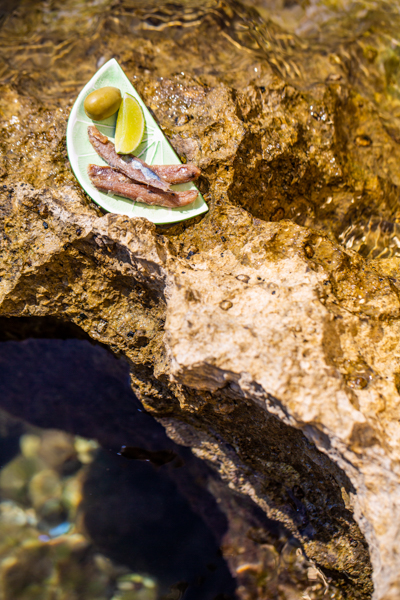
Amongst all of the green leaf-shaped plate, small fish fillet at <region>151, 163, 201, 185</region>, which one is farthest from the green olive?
small fish fillet at <region>151, 163, 201, 185</region>

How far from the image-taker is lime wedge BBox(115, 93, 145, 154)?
2838mm

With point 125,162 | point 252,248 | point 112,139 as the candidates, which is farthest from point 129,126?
point 252,248

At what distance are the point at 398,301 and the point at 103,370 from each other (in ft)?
7.81

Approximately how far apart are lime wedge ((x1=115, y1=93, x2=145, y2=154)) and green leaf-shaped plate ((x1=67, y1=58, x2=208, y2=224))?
0.25ft

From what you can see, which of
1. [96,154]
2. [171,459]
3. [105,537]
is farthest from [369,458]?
[96,154]

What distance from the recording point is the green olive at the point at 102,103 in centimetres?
283

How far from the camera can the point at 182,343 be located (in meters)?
2.14

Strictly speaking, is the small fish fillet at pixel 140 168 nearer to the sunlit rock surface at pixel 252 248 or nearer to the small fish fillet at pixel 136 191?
the small fish fillet at pixel 136 191

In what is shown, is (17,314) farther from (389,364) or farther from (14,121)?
(389,364)

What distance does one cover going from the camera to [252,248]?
2566 mm

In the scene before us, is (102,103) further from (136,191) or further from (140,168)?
(136,191)

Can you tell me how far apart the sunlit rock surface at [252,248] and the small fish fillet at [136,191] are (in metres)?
0.18

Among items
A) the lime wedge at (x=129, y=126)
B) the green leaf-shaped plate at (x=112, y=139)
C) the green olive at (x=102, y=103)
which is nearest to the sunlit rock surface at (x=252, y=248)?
the green leaf-shaped plate at (x=112, y=139)

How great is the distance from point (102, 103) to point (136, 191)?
0.72 m
